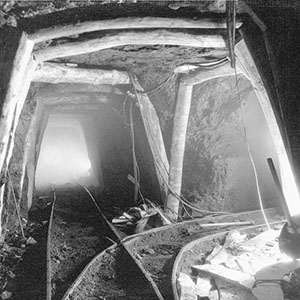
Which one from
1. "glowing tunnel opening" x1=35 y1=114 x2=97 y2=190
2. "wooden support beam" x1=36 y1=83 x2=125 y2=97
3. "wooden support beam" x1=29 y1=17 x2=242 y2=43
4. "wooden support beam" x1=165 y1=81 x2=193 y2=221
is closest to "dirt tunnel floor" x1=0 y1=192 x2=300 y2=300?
"wooden support beam" x1=165 y1=81 x2=193 y2=221

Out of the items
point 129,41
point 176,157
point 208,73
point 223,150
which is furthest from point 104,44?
point 223,150

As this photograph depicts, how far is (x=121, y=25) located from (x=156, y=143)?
13.6 ft

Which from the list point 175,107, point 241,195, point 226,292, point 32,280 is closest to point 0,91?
point 32,280

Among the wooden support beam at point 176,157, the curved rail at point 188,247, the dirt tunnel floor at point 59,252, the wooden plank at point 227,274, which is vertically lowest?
the wooden plank at point 227,274

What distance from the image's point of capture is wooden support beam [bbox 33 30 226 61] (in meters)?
4.20

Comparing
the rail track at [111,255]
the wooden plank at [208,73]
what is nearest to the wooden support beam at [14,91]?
the rail track at [111,255]

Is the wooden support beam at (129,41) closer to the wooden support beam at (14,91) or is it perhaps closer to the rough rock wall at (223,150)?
the wooden support beam at (14,91)

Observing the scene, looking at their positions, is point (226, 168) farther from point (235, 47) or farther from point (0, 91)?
point (0, 91)

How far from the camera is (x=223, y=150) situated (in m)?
8.91

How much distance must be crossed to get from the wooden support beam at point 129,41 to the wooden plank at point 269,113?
0.37 meters

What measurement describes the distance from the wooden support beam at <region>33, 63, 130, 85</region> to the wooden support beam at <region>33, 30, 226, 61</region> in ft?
4.03

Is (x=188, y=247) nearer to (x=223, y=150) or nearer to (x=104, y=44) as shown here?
(x=223, y=150)

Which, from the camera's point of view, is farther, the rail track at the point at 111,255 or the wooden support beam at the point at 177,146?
the wooden support beam at the point at 177,146

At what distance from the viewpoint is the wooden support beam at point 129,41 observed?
4.20 m
